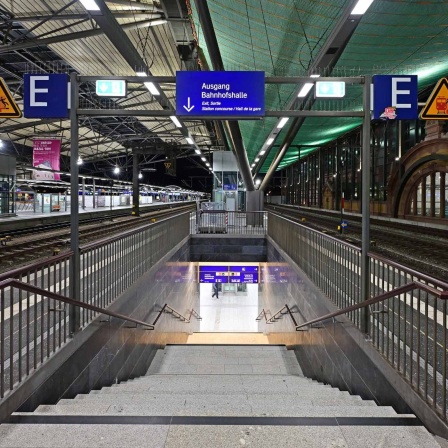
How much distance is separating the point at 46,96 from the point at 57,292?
9.90 feet

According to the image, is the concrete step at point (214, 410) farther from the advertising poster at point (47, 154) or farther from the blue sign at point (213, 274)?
the advertising poster at point (47, 154)

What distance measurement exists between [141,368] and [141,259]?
2.32 metres

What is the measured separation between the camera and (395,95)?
577 cm

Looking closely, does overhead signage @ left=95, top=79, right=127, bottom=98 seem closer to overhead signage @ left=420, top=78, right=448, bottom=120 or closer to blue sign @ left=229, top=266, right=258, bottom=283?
overhead signage @ left=420, top=78, right=448, bottom=120

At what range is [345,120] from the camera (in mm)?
28172

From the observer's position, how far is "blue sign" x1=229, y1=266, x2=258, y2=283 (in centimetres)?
2011

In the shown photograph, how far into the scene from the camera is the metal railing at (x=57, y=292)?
3.98 meters

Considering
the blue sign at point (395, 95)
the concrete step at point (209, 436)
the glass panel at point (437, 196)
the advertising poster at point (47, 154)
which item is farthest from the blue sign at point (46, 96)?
the glass panel at point (437, 196)

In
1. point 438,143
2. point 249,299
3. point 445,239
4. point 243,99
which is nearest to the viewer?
point 243,99

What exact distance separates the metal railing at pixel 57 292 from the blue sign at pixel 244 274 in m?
7.71

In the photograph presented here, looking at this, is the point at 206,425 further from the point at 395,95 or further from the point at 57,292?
the point at 395,95

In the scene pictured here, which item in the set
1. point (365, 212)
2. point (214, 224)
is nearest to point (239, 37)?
point (214, 224)

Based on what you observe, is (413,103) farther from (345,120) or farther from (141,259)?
(345,120)

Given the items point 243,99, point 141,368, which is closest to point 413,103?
point 243,99
